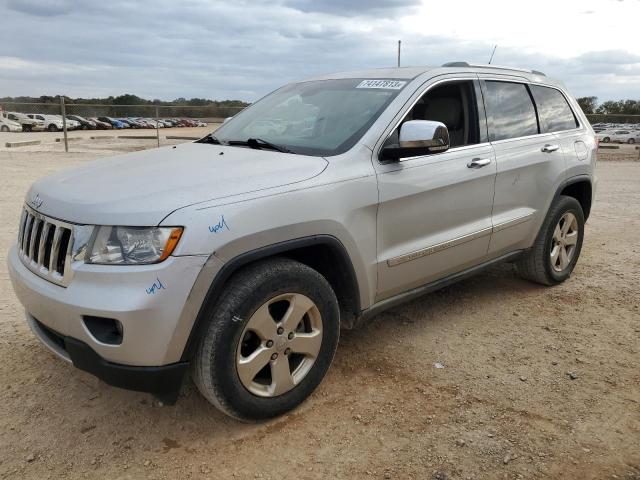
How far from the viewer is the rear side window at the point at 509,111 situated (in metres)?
4.03

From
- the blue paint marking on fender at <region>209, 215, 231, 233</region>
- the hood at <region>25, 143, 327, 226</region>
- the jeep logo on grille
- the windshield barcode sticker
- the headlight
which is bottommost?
the headlight

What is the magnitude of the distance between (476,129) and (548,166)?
895 mm

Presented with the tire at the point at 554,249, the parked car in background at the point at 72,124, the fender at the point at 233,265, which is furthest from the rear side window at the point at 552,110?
the parked car in background at the point at 72,124

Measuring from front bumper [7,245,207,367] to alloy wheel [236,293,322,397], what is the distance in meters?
0.36

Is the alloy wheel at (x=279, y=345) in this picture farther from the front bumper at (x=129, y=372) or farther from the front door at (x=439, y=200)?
the front door at (x=439, y=200)

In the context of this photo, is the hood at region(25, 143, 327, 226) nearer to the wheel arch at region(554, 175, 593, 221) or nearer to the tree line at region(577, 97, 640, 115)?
the wheel arch at region(554, 175, 593, 221)

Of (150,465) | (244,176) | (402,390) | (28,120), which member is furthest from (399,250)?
(28,120)

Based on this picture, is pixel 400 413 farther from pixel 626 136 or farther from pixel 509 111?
pixel 626 136

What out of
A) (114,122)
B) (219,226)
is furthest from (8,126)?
(219,226)

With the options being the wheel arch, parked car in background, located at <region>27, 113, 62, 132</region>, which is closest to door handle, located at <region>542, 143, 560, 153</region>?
the wheel arch

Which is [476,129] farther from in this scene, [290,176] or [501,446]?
[501,446]

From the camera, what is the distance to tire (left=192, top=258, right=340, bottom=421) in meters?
2.52

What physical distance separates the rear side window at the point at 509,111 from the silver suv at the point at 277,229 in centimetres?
2

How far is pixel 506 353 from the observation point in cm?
365
